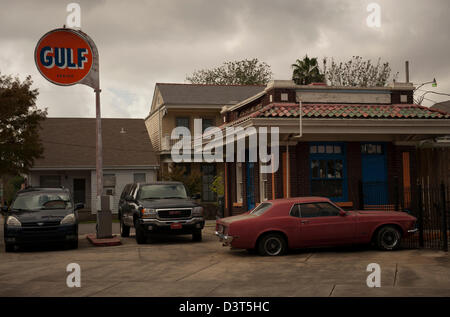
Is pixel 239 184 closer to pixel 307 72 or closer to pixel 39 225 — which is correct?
pixel 39 225

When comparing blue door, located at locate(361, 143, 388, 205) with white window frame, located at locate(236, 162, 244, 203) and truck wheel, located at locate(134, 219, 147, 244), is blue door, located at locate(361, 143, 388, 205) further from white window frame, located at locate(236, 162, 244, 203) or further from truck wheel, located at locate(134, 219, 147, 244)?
truck wheel, located at locate(134, 219, 147, 244)

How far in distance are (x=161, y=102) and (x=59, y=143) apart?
24.2ft

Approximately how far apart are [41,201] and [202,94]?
2296cm

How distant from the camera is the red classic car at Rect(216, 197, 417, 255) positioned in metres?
13.1

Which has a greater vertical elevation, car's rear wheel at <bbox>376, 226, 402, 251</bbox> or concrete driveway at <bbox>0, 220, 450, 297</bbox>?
car's rear wheel at <bbox>376, 226, 402, 251</bbox>

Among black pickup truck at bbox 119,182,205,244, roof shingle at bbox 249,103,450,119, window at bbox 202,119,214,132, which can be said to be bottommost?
black pickup truck at bbox 119,182,205,244

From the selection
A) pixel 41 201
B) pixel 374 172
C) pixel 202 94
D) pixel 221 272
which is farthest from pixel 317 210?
pixel 202 94

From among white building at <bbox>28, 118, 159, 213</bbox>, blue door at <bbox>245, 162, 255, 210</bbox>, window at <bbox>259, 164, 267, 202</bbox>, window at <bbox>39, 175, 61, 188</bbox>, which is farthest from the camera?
window at <bbox>39, 175, 61, 188</bbox>

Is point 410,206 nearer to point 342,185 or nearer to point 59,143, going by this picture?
point 342,185

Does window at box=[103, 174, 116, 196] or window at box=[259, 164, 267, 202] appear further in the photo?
window at box=[103, 174, 116, 196]

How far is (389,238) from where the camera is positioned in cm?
1359

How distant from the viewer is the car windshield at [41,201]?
55.3 ft

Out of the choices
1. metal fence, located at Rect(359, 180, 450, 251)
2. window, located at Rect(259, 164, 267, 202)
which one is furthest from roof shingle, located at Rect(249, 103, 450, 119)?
window, located at Rect(259, 164, 267, 202)

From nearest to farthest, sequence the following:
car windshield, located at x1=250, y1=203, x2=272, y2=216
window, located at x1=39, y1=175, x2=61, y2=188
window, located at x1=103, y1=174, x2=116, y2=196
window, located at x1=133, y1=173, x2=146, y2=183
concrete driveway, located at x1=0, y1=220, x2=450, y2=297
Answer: concrete driveway, located at x1=0, y1=220, x2=450, y2=297
car windshield, located at x1=250, y1=203, x2=272, y2=216
window, located at x1=39, y1=175, x2=61, y2=188
window, located at x1=103, y1=174, x2=116, y2=196
window, located at x1=133, y1=173, x2=146, y2=183
